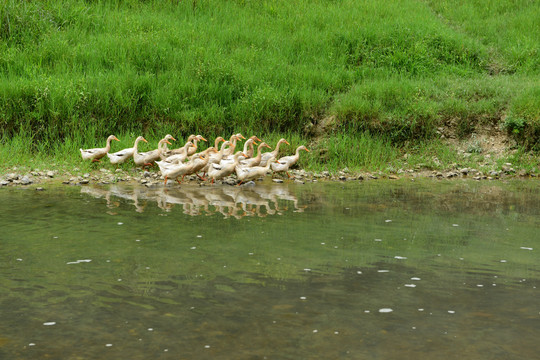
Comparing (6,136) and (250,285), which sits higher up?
(250,285)

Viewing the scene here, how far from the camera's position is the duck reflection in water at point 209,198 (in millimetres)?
10469

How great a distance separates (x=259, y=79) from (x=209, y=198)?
607 cm

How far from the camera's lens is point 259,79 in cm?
1684

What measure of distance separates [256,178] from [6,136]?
20.7 ft

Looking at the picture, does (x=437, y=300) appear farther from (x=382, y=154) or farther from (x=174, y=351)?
(x=382, y=154)

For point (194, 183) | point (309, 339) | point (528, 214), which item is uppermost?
point (309, 339)

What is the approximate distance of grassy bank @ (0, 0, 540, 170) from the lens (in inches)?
598

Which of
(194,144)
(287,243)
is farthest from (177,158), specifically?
(287,243)

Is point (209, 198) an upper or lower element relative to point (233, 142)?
lower

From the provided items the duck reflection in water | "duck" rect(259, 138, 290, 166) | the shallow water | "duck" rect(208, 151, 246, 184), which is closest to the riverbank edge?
"duck" rect(208, 151, 246, 184)

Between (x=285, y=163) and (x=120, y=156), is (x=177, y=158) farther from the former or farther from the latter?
(x=285, y=163)

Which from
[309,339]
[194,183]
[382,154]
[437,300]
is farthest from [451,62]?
[309,339]

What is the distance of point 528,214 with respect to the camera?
1045cm

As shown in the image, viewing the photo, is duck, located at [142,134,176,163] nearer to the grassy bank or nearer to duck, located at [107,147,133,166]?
duck, located at [107,147,133,166]
